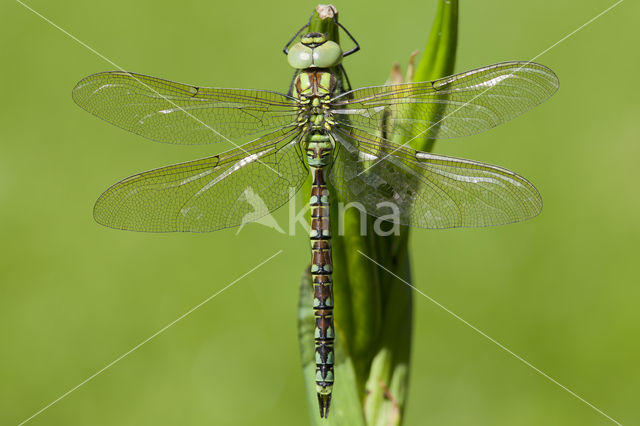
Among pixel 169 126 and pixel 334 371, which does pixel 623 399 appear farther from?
pixel 169 126

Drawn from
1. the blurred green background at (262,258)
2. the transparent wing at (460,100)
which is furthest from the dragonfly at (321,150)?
the blurred green background at (262,258)

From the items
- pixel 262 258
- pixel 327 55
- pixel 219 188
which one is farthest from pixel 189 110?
pixel 262 258

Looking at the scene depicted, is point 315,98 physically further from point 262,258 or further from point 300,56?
point 262,258

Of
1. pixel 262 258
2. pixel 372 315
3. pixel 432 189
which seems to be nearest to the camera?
pixel 372 315

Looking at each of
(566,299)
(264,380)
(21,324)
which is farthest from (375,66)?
(21,324)

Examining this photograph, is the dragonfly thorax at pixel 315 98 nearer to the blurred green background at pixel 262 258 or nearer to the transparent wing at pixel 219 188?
the transparent wing at pixel 219 188

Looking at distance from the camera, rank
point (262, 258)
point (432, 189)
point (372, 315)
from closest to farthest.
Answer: point (372, 315) < point (432, 189) < point (262, 258)
